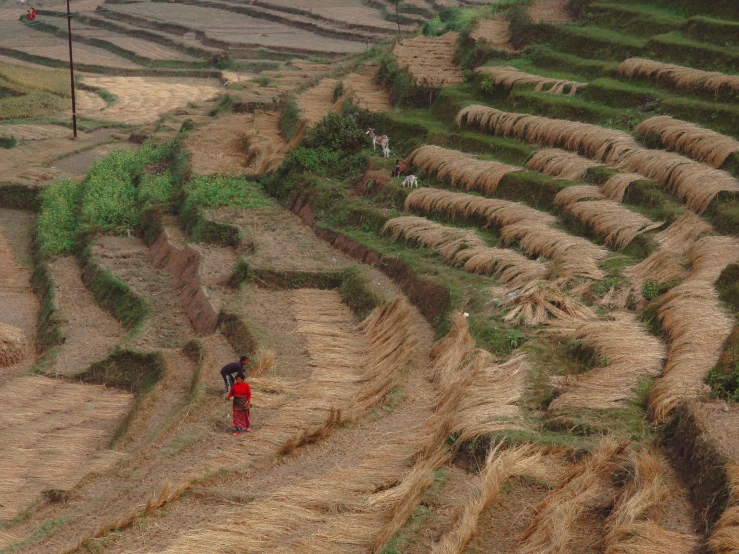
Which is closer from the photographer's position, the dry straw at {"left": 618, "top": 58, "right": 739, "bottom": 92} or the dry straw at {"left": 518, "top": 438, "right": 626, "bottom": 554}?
the dry straw at {"left": 518, "top": 438, "right": 626, "bottom": 554}

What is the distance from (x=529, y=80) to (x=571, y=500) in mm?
12902

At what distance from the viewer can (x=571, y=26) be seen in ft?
73.6

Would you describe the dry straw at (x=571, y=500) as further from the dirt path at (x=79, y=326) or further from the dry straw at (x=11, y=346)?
the dry straw at (x=11, y=346)

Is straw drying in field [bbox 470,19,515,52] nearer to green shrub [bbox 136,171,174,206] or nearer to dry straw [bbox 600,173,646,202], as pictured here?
green shrub [bbox 136,171,174,206]

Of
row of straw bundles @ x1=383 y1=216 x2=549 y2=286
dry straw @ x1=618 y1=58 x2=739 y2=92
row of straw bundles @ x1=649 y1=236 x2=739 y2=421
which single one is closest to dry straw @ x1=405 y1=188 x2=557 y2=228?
row of straw bundles @ x1=383 y1=216 x2=549 y2=286

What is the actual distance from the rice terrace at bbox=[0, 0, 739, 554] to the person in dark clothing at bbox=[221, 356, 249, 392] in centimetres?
6

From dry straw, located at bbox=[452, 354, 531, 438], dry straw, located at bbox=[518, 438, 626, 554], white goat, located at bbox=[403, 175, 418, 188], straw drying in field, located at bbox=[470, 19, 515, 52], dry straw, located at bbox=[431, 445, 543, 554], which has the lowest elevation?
white goat, located at bbox=[403, 175, 418, 188]

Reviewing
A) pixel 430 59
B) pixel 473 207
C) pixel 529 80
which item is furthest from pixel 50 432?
pixel 430 59

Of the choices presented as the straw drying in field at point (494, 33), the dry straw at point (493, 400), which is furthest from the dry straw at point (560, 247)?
the straw drying in field at point (494, 33)

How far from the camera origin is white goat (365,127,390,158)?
19502mm

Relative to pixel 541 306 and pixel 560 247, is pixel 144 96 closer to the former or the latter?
pixel 560 247

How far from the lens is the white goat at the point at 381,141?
1950 centimetres

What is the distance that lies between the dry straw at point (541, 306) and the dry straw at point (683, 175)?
276 centimetres

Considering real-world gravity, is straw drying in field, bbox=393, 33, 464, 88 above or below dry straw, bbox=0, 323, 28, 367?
above
